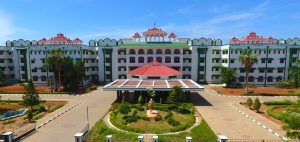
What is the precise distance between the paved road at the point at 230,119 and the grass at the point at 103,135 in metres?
11.4

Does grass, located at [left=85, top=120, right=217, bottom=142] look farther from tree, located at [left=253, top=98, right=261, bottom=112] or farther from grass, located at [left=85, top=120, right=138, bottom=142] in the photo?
tree, located at [left=253, top=98, right=261, bottom=112]

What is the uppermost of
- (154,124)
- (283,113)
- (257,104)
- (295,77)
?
(295,77)

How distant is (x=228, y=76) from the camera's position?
63.4 m

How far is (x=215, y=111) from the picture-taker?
39000 mm

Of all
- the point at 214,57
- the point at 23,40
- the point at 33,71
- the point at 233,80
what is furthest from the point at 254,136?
the point at 23,40

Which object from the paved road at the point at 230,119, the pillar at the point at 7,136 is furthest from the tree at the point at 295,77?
the pillar at the point at 7,136

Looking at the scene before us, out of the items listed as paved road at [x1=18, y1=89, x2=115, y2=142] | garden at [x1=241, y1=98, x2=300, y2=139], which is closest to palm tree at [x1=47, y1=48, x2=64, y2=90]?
paved road at [x1=18, y1=89, x2=115, y2=142]

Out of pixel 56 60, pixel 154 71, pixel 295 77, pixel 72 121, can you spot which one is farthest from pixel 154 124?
pixel 295 77

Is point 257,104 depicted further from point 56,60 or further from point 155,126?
point 56,60

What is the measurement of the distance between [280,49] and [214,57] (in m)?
19.4

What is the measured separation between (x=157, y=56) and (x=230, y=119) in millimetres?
39463

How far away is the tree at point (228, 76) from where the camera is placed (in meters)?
63.4

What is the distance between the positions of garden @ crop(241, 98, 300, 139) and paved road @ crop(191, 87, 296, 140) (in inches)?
61.0

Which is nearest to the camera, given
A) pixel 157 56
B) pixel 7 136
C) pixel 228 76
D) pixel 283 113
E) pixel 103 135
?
pixel 283 113
